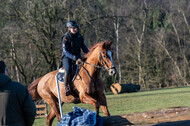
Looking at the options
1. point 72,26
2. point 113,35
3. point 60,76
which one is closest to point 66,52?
point 72,26

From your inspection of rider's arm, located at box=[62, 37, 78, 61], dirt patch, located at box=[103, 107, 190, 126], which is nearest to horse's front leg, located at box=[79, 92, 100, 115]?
rider's arm, located at box=[62, 37, 78, 61]

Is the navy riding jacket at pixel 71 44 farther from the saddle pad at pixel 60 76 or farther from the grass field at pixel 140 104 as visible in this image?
the grass field at pixel 140 104

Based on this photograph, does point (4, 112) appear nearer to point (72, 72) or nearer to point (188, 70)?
point (72, 72)

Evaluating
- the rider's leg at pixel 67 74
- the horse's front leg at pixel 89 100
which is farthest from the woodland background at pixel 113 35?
the horse's front leg at pixel 89 100

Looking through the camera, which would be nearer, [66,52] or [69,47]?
[66,52]

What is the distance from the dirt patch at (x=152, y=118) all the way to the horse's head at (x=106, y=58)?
8.69ft

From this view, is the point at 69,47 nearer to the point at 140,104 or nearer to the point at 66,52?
the point at 66,52

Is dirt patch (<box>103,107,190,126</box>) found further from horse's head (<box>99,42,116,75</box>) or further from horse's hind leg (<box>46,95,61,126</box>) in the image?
horse's hind leg (<box>46,95,61,126</box>)

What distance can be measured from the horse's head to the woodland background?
17199 mm

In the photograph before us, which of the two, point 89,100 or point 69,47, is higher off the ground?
point 69,47

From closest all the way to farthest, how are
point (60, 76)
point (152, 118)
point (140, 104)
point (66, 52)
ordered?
point (152, 118)
point (66, 52)
point (60, 76)
point (140, 104)

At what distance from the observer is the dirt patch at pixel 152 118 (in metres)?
5.03

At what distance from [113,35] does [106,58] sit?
2294 cm

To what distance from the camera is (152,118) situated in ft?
16.8
